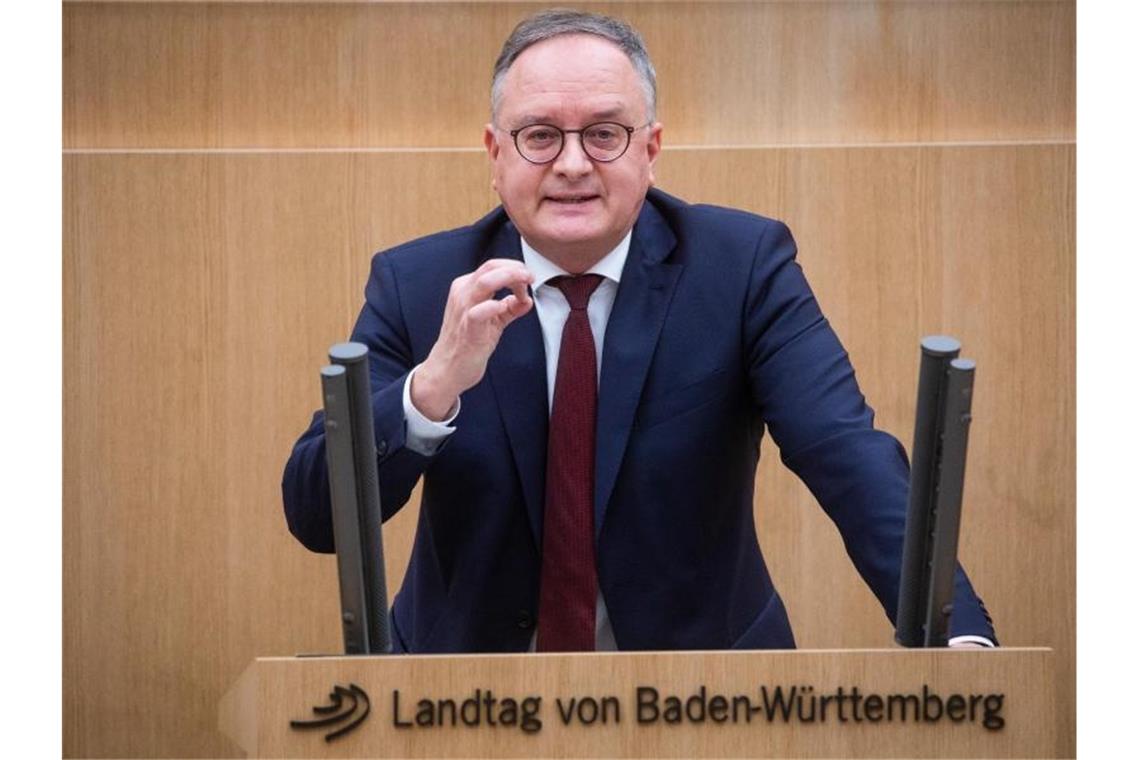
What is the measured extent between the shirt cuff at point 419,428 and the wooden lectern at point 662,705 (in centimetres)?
45

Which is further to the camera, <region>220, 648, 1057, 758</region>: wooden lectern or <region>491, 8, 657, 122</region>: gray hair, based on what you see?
<region>491, 8, 657, 122</region>: gray hair

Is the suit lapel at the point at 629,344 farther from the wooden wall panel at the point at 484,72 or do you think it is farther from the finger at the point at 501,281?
the wooden wall panel at the point at 484,72

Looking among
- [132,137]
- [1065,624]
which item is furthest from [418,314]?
[1065,624]

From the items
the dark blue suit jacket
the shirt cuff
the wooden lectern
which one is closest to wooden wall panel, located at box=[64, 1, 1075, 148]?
the dark blue suit jacket

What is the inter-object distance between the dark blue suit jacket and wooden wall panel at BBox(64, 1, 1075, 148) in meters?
1.16

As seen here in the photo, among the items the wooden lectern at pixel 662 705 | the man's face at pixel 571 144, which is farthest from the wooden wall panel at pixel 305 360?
the wooden lectern at pixel 662 705

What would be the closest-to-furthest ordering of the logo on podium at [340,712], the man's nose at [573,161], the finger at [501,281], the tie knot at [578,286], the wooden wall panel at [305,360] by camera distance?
the logo on podium at [340,712] → the finger at [501,281] → the man's nose at [573,161] → the tie knot at [578,286] → the wooden wall panel at [305,360]

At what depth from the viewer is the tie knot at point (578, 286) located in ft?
8.39

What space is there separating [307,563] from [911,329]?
52.3 inches

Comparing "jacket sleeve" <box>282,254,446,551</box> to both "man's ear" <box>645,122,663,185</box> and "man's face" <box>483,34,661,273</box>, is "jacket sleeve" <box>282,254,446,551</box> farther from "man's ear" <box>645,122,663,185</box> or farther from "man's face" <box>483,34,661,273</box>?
"man's ear" <box>645,122,663,185</box>

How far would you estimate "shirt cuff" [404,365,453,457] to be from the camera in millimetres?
2217

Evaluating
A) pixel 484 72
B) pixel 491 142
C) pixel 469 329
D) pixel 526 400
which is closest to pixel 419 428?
pixel 469 329

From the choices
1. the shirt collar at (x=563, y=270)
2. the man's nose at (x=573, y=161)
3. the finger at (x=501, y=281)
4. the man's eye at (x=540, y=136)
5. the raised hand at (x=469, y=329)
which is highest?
the man's eye at (x=540, y=136)

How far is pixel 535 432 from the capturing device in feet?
8.20
